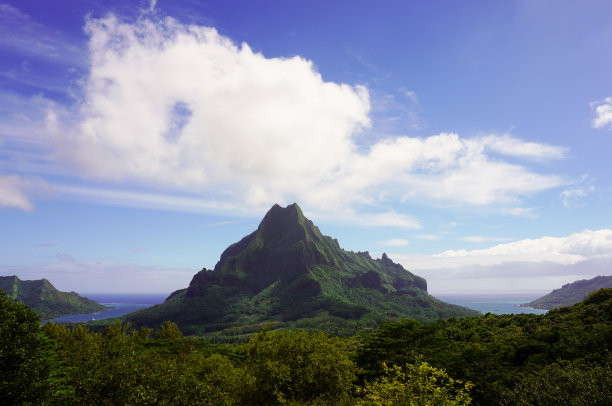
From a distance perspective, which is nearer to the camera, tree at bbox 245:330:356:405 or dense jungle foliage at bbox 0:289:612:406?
dense jungle foliage at bbox 0:289:612:406

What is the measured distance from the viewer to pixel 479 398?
1624 inches

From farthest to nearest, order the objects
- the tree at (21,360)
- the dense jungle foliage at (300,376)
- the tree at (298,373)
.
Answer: the tree at (21,360) → the tree at (298,373) → the dense jungle foliage at (300,376)

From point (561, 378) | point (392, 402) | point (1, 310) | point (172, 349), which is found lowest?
point (172, 349)

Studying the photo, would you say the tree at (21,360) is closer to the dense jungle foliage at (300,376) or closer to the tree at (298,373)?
the dense jungle foliage at (300,376)

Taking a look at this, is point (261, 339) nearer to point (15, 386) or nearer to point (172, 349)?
point (15, 386)

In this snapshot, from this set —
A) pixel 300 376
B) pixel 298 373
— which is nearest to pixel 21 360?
pixel 298 373

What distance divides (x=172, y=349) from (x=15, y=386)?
75.0 m

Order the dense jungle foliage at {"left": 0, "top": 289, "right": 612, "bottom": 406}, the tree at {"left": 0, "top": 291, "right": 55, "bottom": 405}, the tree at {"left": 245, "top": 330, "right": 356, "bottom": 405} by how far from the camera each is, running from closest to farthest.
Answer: the dense jungle foliage at {"left": 0, "top": 289, "right": 612, "bottom": 406} → the tree at {"left": 245, "top": 330, "right": 356, "bottom": 405} → the tree at {"left": 0, "top": 291, "right": 55, "bottom": 405}

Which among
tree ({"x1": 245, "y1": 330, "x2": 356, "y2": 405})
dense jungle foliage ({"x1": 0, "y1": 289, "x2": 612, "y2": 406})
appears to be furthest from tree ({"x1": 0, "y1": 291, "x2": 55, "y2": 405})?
tree ({"x1": 245, "y1": 330, "x2": 356, "y2": 405})

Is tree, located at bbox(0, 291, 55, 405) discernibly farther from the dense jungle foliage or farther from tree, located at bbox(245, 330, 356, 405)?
tree, located at bbox(245, 330, 356, 405)

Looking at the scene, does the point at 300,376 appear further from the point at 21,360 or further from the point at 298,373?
the point at 21,360

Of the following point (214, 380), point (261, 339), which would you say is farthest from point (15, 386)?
point (261, 339)

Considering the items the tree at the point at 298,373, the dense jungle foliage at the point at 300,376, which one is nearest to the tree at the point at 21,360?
the dense jungle foliage at the point at 300,376

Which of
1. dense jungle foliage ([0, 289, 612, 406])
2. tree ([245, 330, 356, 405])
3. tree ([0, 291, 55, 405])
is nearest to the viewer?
dense jungle foliage ([0, 289, 612, 406])
